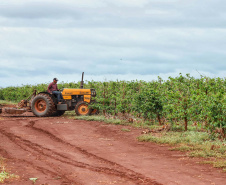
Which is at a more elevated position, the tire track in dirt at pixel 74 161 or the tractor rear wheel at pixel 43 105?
the tractor rear wheel at pixel 43 105

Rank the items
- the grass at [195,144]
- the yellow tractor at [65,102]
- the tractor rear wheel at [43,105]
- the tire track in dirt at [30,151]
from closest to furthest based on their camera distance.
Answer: the tire track in dirt at [30,151], the grass at [195,144], the tractor rear wheel at [43,105], the yellow tractor at [65,102]

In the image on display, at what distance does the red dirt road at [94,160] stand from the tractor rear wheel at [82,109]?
4.85 m

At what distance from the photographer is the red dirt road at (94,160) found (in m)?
7.19

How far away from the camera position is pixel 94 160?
8.99 m

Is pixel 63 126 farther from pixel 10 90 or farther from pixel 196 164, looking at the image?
pixel 10 90

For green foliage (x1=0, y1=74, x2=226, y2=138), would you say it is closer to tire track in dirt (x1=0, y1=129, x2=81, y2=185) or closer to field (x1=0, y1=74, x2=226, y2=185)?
field (x1=0, y1=74, x2=226, y2=185)

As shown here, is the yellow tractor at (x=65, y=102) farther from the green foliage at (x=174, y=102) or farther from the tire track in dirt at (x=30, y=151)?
the tire track in dirt at (x=30, y=151)

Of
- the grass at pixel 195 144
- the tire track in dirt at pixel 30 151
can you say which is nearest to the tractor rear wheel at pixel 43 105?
the tire track in dirt at pixel 30 151

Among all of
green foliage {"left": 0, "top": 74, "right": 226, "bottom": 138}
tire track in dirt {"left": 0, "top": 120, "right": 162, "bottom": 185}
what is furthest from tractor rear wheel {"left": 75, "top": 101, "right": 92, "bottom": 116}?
tire track in dirt {"left": 0, "top": 120, "right": 162, "bottom": 185}

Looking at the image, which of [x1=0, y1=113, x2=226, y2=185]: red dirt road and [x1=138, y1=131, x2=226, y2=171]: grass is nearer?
[x1=0, y1=113, x2=226, y2=185]: red dirt road

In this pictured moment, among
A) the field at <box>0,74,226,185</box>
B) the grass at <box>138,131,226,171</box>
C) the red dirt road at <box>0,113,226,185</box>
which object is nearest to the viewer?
the red dirt road at <box>0,113,226,185</box>

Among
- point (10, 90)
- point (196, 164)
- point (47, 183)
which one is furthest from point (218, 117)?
point (10, 90)

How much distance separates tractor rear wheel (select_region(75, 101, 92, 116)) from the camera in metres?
19.1

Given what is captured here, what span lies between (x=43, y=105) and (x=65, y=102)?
3.92 ft
